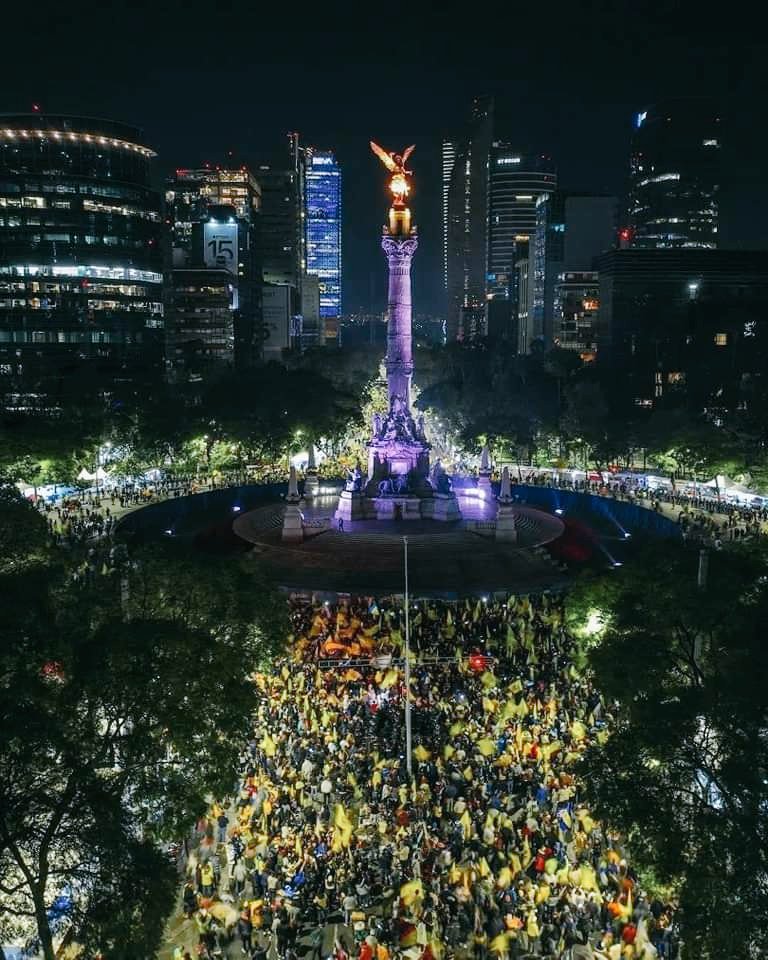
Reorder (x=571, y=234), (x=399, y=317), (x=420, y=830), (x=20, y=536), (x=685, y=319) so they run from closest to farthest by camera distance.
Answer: (x=420, y=830), (x=20, y=536), (x=399, y=317), (x=685, y=319), (x=571, y=234)

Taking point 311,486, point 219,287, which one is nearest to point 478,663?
point 311,486

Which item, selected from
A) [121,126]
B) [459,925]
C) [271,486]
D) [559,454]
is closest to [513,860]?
[459,925]

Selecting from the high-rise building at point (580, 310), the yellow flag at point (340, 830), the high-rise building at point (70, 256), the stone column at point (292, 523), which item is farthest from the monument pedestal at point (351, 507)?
the high-rise building at point (580, 310)

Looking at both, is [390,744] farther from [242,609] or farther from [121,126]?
[121,126]

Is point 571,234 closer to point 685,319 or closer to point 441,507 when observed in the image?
point 685,319

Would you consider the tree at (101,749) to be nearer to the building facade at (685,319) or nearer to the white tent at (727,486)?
the white tent at (727,486)

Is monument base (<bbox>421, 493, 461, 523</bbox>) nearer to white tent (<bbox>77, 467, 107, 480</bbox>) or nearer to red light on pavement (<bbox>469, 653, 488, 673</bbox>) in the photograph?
red light on pavement (<bbox>469, 653, 488, 673</bbox>)
